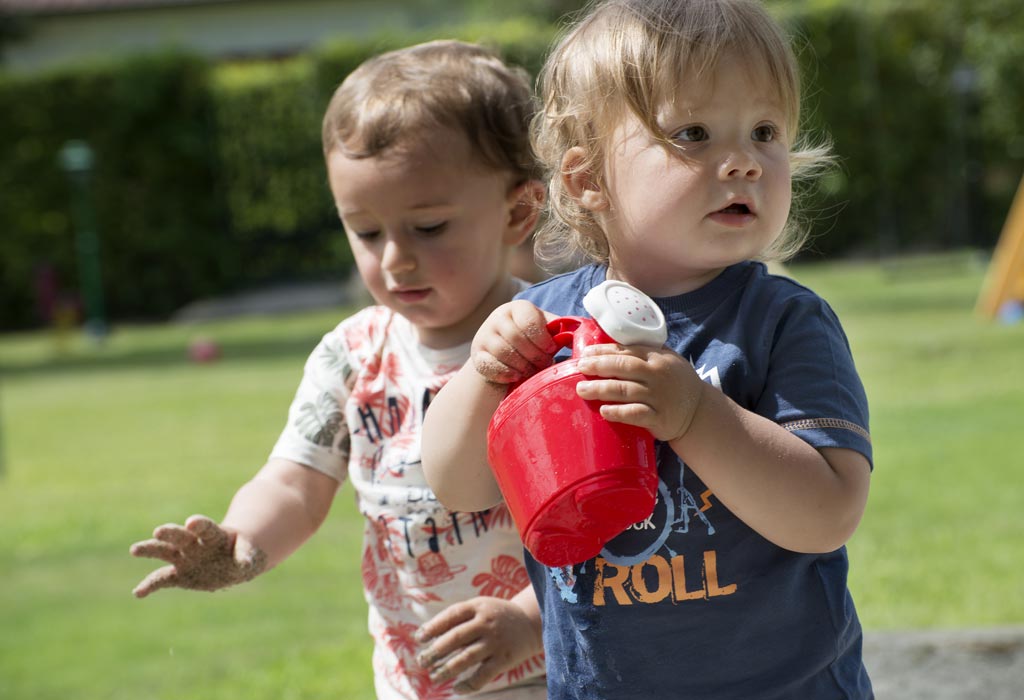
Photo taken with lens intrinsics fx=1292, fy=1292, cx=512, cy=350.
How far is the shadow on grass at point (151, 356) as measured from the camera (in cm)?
1362

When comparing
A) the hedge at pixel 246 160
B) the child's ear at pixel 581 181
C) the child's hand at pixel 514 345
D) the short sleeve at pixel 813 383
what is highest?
the hedge at pixel 246 160

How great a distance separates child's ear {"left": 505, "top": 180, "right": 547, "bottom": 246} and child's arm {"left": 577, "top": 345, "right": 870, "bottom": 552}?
2.66 ft

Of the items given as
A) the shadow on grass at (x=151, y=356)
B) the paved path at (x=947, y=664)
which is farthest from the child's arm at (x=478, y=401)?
the shadow on grass at (x=151, y=356)

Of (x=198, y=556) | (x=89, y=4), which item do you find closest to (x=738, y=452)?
(x=198, y=556)

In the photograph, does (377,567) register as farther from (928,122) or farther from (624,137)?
(928,122)

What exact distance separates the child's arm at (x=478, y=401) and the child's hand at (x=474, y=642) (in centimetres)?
27

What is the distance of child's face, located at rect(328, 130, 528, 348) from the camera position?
2146mm

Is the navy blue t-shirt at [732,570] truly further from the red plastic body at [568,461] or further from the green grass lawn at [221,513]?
the green grass lawn at [221,513]

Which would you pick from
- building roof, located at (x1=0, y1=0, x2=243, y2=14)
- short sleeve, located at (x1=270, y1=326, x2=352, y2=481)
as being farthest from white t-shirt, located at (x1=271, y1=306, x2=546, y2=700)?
building roof, located at (x1=0, y1=0, x2=243, y2=14)

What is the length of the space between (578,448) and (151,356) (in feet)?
46.0

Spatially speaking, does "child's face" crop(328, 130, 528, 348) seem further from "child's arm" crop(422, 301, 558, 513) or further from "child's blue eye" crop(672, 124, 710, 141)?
"child's blue eye" crop(672, 124, 710, 141)

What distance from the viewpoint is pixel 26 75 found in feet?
65.4

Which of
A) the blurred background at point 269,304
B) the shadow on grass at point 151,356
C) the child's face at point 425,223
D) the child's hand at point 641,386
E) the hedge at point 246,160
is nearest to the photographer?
the child's hand at point 641,386

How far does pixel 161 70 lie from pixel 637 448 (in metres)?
19.9
